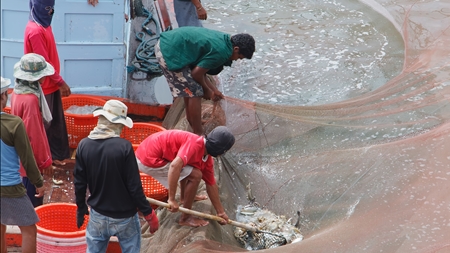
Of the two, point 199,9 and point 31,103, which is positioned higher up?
point 199,9

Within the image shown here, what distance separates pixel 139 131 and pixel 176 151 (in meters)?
1.72

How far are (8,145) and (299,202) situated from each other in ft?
8.56

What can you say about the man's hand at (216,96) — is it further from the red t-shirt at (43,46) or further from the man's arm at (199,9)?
the red t-shirt at (43,46)

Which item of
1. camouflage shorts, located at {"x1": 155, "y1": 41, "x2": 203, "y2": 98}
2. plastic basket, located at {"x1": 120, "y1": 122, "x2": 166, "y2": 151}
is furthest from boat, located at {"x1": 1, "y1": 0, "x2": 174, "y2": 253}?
camouflage shorts, located at {"x1": 155, "y1": 41, "x2": 203, "y2": 98}

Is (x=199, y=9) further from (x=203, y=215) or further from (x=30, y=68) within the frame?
(x=203, y=215)

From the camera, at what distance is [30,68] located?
4484 mm

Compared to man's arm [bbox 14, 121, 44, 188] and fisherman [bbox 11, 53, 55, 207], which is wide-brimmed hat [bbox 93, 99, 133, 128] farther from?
fisherman [bbox 11, 53, 55, 207]

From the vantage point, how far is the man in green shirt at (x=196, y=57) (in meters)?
5.20

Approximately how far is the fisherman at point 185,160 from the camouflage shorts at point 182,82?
972 mm

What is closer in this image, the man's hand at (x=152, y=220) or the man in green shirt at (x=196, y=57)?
the man's hand at (x=152, y=220)

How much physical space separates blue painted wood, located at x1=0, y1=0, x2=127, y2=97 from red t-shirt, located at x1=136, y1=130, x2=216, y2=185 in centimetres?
219

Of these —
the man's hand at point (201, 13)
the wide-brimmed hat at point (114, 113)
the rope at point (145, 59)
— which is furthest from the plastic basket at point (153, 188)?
the rope at point (145, 59)

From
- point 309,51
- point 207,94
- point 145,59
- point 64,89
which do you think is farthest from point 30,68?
point 309,51

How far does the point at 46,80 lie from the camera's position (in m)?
5.21
